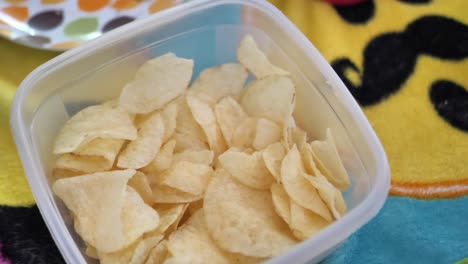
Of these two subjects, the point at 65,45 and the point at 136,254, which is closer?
the point at 136,254

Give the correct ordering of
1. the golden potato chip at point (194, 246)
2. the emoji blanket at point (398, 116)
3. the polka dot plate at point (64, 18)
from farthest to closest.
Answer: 1. the polka dot plate at point (64, 18)
2. the emoji blanket at point (398, 116)
3. the golden potato chip at point (194, 246)

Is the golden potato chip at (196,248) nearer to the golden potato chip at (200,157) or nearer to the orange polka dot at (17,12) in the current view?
the golden potato chip at (200,157)

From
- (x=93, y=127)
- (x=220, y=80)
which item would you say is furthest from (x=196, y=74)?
(x=93, y=127)

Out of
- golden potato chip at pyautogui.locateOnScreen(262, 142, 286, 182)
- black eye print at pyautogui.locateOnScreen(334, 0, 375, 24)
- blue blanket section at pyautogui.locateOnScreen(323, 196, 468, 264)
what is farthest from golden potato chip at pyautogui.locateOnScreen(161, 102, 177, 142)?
black eye print at pyautogui.locateOnScreen(334, 0, 375, 24)

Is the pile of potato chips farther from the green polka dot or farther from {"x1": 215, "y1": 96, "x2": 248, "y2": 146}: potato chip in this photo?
the green polka dot

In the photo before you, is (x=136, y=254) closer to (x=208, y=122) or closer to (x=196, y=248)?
(x=196, y=248)

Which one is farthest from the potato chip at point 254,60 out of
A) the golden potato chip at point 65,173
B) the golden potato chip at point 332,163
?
the golden potato chip at point 65,173

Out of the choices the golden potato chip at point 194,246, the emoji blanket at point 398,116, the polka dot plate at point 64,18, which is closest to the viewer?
the golden potato chip at point 194,246
